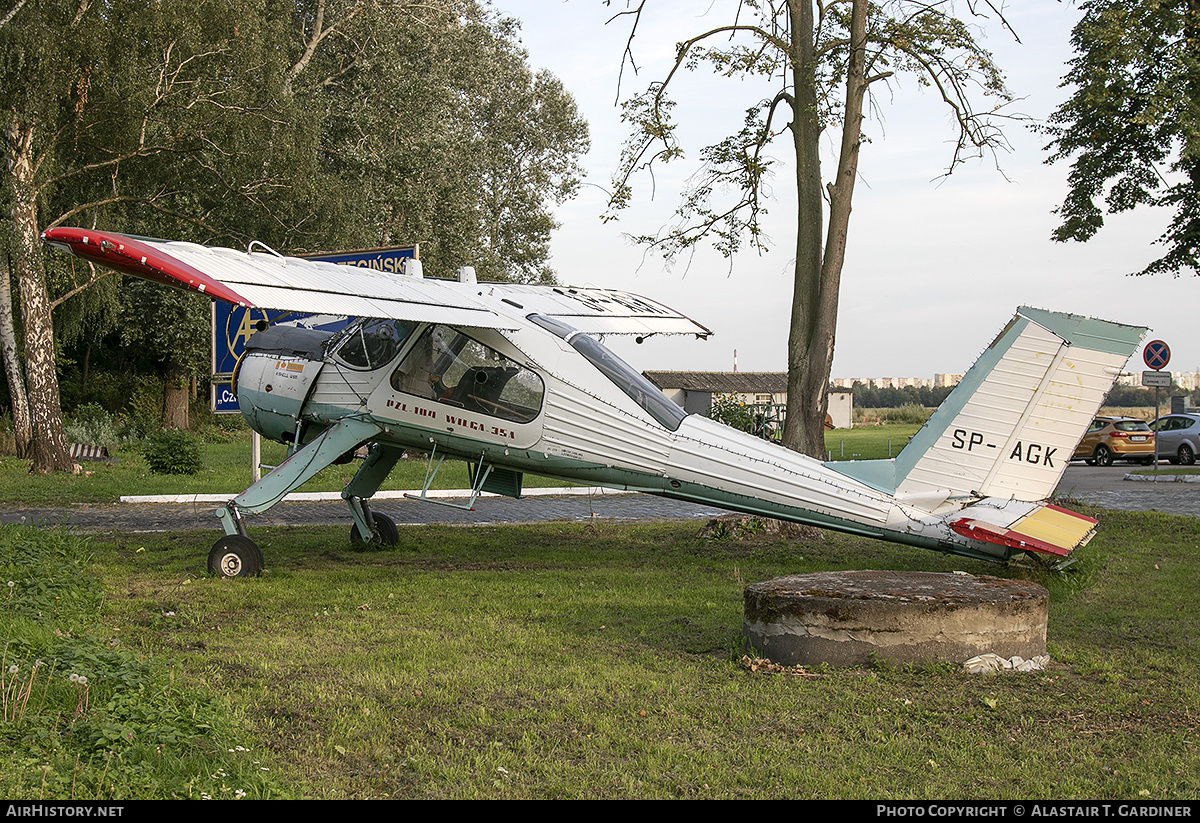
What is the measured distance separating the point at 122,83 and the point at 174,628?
755 inches

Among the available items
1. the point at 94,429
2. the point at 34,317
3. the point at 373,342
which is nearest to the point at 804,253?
the point at 373,342

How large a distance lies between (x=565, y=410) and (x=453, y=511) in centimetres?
713

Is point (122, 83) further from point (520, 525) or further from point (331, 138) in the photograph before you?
point (520, 525)

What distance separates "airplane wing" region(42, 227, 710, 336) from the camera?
26.6 ft

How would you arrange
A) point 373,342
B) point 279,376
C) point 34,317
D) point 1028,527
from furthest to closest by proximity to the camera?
point 34,317 → point 279,376 → point 373,342 → point 1028,527

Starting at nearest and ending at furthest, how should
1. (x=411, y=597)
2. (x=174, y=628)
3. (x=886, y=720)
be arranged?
1. (x=886, y=720)
2. (x=174, y=628)
3. (x=411, y=597)

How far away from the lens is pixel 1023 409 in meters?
8.52

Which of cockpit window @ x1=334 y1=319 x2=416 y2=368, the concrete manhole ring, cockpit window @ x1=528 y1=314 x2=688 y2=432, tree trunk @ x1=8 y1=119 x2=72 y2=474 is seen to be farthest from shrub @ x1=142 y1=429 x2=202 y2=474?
the concrete manhole ring

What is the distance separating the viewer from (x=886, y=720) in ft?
17.4

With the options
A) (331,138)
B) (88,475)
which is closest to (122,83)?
(88,475)

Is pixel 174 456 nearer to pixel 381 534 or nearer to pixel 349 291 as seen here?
pixel 381 534

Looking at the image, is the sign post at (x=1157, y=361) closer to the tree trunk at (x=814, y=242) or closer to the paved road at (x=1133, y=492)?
A: the paved road at (x=1133, y=492)

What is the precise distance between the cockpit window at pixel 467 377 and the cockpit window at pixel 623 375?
1.91 ft

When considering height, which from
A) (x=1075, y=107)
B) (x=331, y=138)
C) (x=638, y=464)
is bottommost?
(x=638, y=464)
